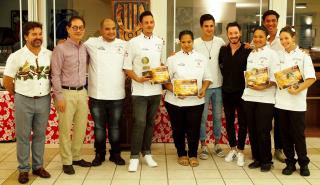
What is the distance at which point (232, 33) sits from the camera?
4348mm

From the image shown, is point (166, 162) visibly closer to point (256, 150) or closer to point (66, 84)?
point (256, 150)

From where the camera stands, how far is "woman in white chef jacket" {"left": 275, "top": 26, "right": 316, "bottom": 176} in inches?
155

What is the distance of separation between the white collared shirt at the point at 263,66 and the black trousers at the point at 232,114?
0.25 m

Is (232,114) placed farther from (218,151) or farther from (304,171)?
(304,171)

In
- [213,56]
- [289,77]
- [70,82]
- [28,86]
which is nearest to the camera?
[28,86]

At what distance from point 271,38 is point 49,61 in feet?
7.80

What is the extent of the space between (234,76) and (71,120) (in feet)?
5.75

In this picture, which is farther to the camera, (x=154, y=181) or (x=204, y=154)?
(x=204, y=154)

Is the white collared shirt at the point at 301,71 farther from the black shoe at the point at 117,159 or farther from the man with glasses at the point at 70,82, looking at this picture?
the man with glasses at the point at 70,82

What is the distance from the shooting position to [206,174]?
422 centimetres

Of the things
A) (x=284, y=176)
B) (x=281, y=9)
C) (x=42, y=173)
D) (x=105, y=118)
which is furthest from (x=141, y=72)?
(x=281, y=9)

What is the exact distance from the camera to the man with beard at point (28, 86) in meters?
3.77

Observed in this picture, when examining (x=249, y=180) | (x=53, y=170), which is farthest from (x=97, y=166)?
(x=249, y=180)

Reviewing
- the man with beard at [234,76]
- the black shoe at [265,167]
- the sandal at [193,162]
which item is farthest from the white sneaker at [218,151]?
the black shoe at [265,167]
